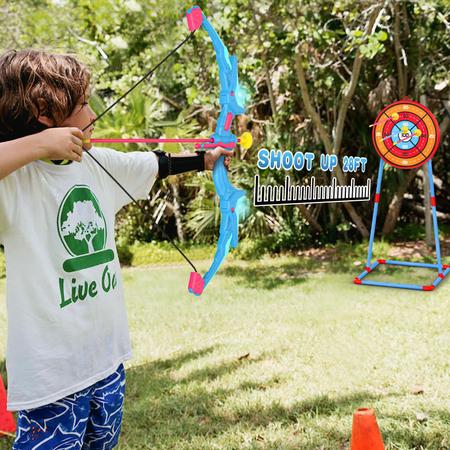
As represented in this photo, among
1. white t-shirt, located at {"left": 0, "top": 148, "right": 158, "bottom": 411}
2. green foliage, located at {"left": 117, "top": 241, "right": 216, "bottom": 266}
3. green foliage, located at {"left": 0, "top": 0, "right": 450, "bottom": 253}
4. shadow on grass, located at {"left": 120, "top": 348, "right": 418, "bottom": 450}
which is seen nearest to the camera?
white t-shirt, located at {"left": 0, "top": 148, "right": 158, "bottom": 411}

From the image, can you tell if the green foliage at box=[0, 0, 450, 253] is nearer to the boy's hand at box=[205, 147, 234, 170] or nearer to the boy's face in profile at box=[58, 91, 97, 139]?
the boy's hand at box=[205, 147, 234, 170]

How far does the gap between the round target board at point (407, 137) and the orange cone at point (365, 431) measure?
292 cm

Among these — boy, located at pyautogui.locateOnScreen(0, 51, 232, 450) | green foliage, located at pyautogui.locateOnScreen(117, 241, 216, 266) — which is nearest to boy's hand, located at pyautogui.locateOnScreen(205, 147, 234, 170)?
boy, located at pyautogui.locateOnScreen(0, 51, 232, 450)

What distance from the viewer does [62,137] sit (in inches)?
54.9

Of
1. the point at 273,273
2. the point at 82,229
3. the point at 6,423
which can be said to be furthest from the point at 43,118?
the point at 273,273

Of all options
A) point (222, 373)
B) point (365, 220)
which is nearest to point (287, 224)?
point (365, 220)

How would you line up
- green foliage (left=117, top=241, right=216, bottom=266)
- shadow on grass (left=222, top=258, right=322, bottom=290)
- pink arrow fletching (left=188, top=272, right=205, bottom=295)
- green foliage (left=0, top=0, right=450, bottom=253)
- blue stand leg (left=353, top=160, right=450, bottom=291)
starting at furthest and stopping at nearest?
green foliage (left=117, top=241, right=216, bottom=266), green foliage (left=0, top=0, right=450, bottom=253), shadow on grass (left=222, top=258, right=322, bottom=290), blue stand leg (left=353, top=160, right=450, bottom=291), pink arrow fletching (left=188, top=272, right=205, bottom=295)

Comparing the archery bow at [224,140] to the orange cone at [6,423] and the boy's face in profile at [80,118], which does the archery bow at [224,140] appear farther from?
the orange cone at [6,423]

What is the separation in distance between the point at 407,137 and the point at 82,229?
3480 millimetres

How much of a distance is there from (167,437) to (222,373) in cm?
74

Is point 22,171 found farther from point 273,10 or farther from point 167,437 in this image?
point 273,10

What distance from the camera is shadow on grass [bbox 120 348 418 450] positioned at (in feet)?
8.11

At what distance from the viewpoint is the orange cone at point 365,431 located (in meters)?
1.82

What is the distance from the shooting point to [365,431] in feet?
5.98
